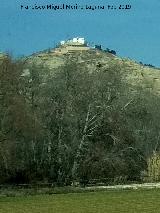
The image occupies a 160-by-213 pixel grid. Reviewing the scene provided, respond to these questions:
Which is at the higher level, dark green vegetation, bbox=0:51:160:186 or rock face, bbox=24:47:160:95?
rock face, bbox=24:47:160:95

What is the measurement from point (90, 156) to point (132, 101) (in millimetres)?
9838

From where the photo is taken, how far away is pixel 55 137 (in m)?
73.1

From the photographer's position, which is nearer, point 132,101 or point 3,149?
point 3,149

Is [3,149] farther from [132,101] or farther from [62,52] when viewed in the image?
[62,52]

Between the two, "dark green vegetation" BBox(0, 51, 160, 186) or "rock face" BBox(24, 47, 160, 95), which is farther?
"rock face" BBox(24, 47, 160, 95)

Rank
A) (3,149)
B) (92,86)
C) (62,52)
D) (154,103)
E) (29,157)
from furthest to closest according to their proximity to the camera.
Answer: (62,52) → (154,103) → (92,86) → (29,157) → (3,149)

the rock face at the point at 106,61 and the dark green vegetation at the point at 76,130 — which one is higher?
the rock face at the point at 106,61

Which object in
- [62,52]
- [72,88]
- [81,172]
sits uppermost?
[62,52]

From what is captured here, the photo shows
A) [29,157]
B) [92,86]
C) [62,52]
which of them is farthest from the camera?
[62,52]

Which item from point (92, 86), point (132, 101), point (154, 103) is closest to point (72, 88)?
point (92, 86)

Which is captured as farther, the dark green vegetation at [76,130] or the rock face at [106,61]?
the rock face at [106,61]

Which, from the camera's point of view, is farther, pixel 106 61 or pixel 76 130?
pixel 106 61

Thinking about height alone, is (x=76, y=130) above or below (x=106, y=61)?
below

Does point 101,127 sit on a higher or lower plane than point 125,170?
higher
